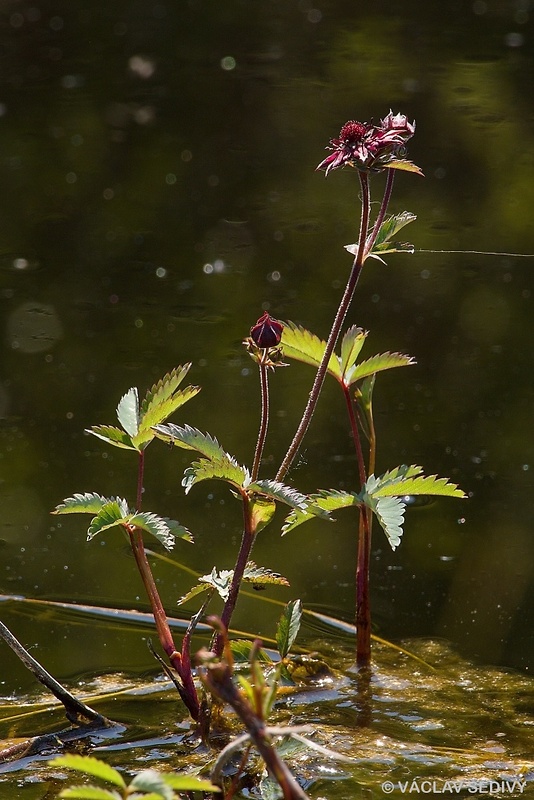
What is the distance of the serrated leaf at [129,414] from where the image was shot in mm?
1354

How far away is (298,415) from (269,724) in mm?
1022

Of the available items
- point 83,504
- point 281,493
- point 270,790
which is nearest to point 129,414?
point 83,504

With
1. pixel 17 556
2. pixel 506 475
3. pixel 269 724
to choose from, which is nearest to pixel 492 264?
pixel 506 475

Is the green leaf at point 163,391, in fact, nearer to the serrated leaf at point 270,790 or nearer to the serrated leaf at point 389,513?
the serrated leaf at point 389,513

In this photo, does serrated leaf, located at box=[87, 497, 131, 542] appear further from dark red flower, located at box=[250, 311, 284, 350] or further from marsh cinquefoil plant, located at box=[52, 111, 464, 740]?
dark red flower, located at box=[250, 311, 284, 350]

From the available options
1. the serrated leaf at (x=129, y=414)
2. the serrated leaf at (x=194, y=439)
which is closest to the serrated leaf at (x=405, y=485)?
the serrated leaf at (x=194, y=439)

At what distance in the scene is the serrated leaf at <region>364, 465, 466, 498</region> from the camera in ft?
4.29

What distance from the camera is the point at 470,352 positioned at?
255 centimetres

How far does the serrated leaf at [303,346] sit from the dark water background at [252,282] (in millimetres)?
427

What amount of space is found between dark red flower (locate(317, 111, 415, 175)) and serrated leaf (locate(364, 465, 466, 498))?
0.38 m

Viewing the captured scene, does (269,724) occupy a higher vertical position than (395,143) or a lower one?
lower

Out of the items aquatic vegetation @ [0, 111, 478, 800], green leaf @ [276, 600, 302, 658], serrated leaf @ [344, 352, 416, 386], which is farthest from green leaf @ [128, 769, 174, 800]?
serrated leaf @ [344, 352, 416, 386]

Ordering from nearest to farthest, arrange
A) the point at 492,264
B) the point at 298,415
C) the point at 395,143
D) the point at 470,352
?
the point at 395,143, the point at 298,415, the point at 470,352, the point at 492,264

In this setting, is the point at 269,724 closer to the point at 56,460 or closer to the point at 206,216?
the point at 56,460
